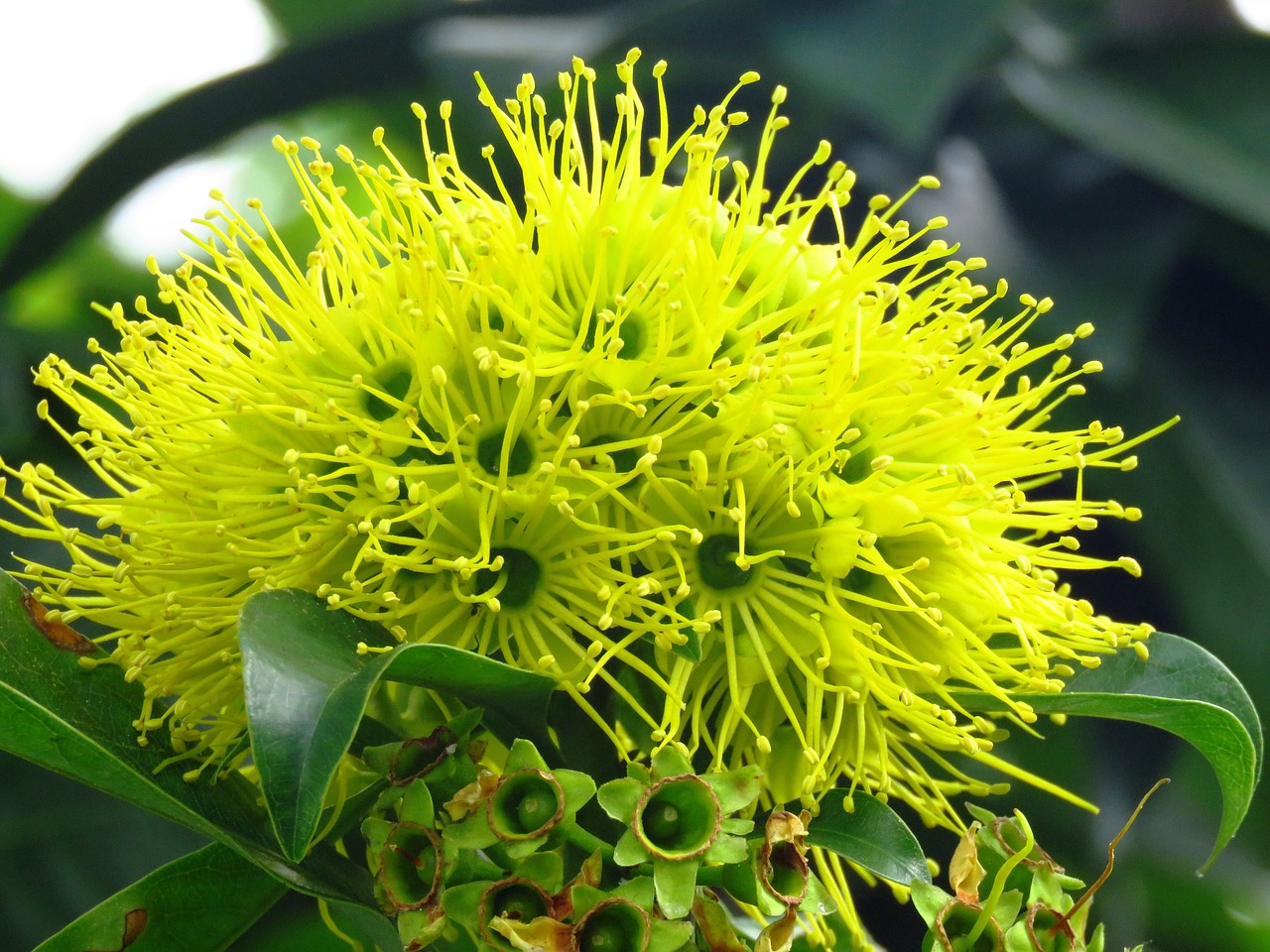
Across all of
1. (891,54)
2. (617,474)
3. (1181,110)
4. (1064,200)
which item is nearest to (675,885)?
(617,474)

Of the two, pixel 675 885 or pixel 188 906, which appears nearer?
pixel 675 885

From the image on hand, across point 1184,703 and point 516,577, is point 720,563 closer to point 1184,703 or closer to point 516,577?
point 516,577

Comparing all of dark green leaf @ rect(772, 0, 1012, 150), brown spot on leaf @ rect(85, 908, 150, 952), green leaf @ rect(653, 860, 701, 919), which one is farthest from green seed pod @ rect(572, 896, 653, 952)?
dark green leaf @ rect(772, 0, 1012, 150)

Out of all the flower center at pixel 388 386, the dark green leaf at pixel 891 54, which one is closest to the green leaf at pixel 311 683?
the flower center at pixel 388 386

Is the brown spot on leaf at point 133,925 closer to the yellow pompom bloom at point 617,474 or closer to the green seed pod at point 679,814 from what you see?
the yellow pompom bloom at point 617,474

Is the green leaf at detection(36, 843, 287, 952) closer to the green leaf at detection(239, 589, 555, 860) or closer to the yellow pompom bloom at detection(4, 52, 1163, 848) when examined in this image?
the yellow pompom bloom at detection(4, 52, 1163, 848)

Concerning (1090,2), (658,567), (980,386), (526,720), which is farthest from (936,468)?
(1090,2)

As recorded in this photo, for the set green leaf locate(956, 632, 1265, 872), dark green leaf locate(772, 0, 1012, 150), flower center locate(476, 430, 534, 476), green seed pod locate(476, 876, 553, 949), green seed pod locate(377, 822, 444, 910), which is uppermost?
dark green leaf locate(772, 0, 1012, 150)
